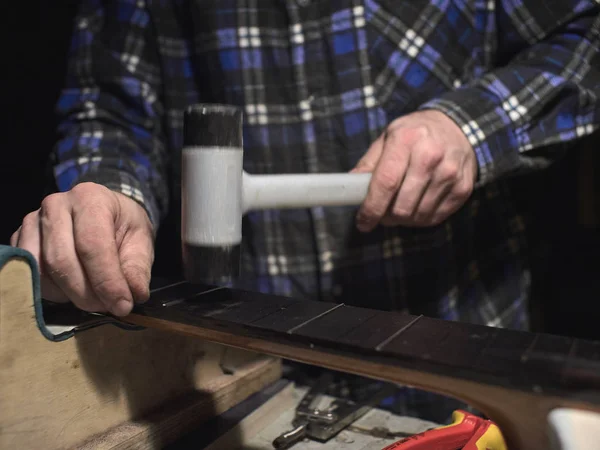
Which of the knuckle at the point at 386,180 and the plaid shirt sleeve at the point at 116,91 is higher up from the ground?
the plaid shirt sleeve at the point at 116,91

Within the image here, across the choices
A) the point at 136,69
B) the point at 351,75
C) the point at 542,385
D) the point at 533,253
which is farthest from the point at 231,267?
the point at 533,253

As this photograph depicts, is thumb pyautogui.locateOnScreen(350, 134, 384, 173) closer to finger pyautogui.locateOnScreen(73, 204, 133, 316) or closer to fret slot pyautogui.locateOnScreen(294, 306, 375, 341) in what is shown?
fret slot pyautogui.locateOnScreen(294, 306, 375, 341)

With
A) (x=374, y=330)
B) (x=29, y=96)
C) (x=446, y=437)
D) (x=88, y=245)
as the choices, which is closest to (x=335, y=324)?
(x=374, y=330)

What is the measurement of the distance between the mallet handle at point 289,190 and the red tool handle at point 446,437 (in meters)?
0.35

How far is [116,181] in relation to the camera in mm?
979

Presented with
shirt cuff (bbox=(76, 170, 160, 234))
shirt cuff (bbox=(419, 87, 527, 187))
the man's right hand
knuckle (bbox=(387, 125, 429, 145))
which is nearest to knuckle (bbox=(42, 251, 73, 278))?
the man's right hand

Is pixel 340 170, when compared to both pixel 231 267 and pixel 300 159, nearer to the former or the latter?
pixel 300 159

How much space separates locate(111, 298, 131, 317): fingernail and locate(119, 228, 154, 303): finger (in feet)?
0.07

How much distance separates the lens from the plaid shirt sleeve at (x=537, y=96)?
3.34 feet

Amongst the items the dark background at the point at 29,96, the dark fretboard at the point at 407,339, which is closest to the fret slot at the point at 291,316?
the dark fretboard at the point at 407,339

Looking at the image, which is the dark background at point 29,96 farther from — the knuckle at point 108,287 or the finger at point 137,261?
the knuckle at point 108,287

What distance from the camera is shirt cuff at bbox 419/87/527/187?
3.28ft

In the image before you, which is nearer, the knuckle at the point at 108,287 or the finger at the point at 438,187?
the knuckle at the point at 108,287

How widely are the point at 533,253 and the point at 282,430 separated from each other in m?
1.35
